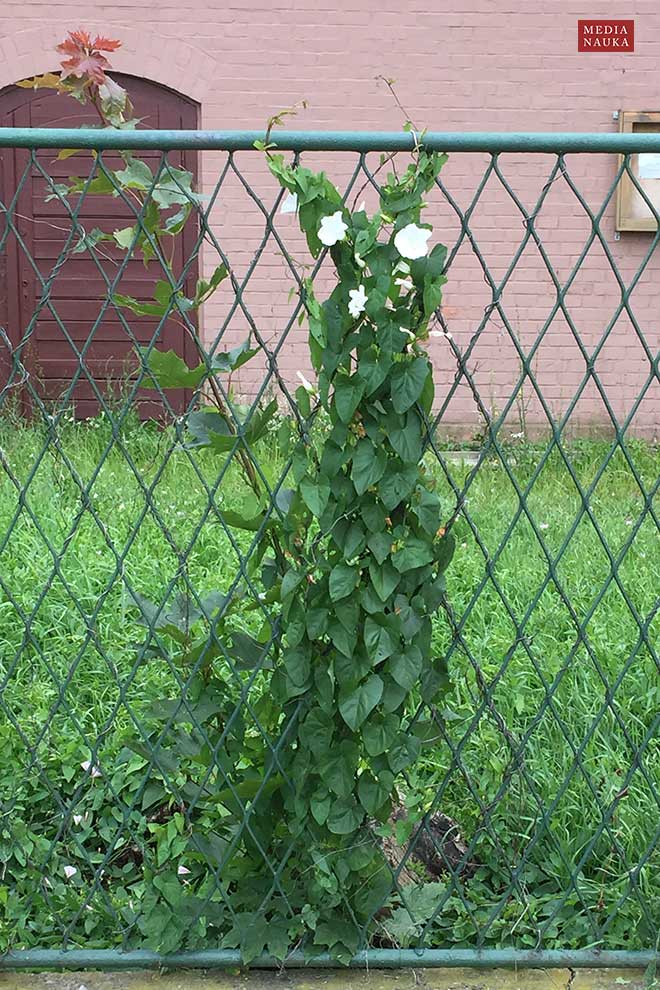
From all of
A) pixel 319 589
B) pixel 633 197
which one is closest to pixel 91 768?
pixel 319 589

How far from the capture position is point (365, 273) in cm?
192

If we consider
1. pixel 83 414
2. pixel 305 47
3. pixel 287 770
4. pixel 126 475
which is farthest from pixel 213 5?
pixel 287 770

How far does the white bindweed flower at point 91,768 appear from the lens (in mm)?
2268

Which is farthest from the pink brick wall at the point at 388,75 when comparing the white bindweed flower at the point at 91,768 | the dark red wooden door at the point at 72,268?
the white bindweed flower at the point at 91,768

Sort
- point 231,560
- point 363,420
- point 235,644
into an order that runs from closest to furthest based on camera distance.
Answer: point 363,420, point 235,644, point 231,560

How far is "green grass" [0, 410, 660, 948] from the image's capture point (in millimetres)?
2129

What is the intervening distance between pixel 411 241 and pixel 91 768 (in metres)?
1.30

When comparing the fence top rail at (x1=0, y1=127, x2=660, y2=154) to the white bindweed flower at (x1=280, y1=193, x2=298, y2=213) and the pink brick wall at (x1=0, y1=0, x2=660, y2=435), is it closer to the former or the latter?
the white bindweed flower at (x1=280, y1=193, x2=298, y2=213)

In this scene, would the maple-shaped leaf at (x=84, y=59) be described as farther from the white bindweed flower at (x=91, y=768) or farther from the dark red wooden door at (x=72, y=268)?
the dark red wooden door at (x=72, y=268)

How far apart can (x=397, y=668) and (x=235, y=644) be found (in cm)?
32

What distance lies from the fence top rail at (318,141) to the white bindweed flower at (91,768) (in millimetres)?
1184

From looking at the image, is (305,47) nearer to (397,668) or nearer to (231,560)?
(231,560)

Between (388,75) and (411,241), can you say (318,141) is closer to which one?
(411,241)

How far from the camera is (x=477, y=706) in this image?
8.83 feet
